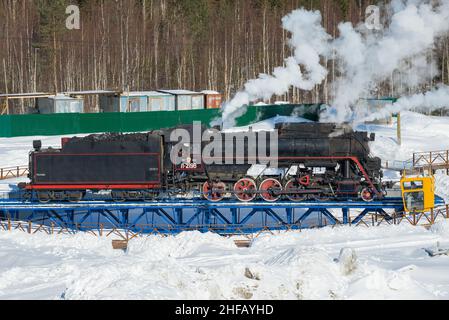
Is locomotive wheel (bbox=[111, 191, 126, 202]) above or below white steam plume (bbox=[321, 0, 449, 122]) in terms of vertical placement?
below

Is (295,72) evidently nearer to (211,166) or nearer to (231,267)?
(211,166)

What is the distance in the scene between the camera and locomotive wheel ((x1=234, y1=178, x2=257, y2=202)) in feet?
107

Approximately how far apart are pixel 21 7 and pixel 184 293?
6071 cm

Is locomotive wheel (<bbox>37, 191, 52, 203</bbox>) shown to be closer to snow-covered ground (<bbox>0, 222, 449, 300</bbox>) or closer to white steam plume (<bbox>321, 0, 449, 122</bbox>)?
snow-covered ground (<bbox>0, 222, 449, 300</bbox>)

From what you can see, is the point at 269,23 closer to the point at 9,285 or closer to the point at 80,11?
the point at 80,11

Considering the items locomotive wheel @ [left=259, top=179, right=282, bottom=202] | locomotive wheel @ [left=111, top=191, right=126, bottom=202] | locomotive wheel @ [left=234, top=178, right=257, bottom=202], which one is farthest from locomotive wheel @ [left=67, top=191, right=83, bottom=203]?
locomotive wheel @ [left=259, top=179, right=282, bottom=202]

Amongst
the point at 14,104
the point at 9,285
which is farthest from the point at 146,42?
the point at 9,285

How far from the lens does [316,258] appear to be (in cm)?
2275

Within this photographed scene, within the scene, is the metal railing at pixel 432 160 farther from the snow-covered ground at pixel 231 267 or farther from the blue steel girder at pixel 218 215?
the blue steel girder at pixel 218 215

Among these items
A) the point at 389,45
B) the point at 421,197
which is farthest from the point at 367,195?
the point at 389,45

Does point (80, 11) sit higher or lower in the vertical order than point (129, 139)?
higher

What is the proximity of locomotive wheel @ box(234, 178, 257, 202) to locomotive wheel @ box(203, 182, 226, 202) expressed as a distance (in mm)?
581

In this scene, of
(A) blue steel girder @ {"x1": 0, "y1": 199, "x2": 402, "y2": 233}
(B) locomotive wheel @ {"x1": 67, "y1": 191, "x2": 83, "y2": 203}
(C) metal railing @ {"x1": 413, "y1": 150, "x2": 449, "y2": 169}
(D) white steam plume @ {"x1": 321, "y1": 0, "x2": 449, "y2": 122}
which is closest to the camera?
(A) blue steel girder @ {"x1": 0, "y1": 199, "x2": 402, "y2": 233}

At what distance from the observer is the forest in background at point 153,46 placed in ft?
229
